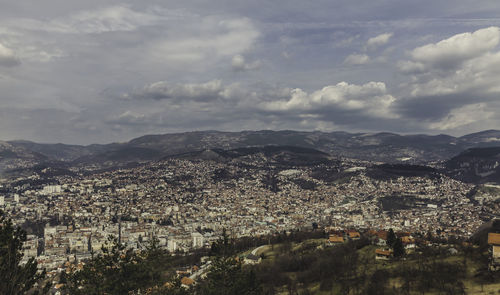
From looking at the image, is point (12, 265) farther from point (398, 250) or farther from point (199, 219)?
point (199, 219)

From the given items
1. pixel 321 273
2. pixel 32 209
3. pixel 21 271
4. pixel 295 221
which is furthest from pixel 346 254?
pixel 32 209

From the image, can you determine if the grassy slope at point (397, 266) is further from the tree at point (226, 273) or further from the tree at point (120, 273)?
the tree at point (120, 273)

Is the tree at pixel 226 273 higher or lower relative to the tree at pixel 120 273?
lower

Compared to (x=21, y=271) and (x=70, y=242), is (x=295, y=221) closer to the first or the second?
(x=70, y=242)

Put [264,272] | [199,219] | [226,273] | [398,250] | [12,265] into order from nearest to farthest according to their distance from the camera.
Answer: [12,265] < [226,273] < [398,250] < [264,272] < [199,219]

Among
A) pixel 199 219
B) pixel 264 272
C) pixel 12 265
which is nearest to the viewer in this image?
pixel 12 265

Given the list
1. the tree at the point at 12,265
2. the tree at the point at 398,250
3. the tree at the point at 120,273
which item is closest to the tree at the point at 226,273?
the tree at the point at 120,273

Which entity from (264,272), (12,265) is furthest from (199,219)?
(12,265)

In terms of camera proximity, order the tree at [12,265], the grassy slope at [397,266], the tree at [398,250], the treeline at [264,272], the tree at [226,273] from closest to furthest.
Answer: the tree at [12,265], the treeline at [264,272], the tree at [226,273], the grassy slope at [397,266], the tree at [398,250]

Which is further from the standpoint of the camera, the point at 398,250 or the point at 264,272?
the point at 264,272
